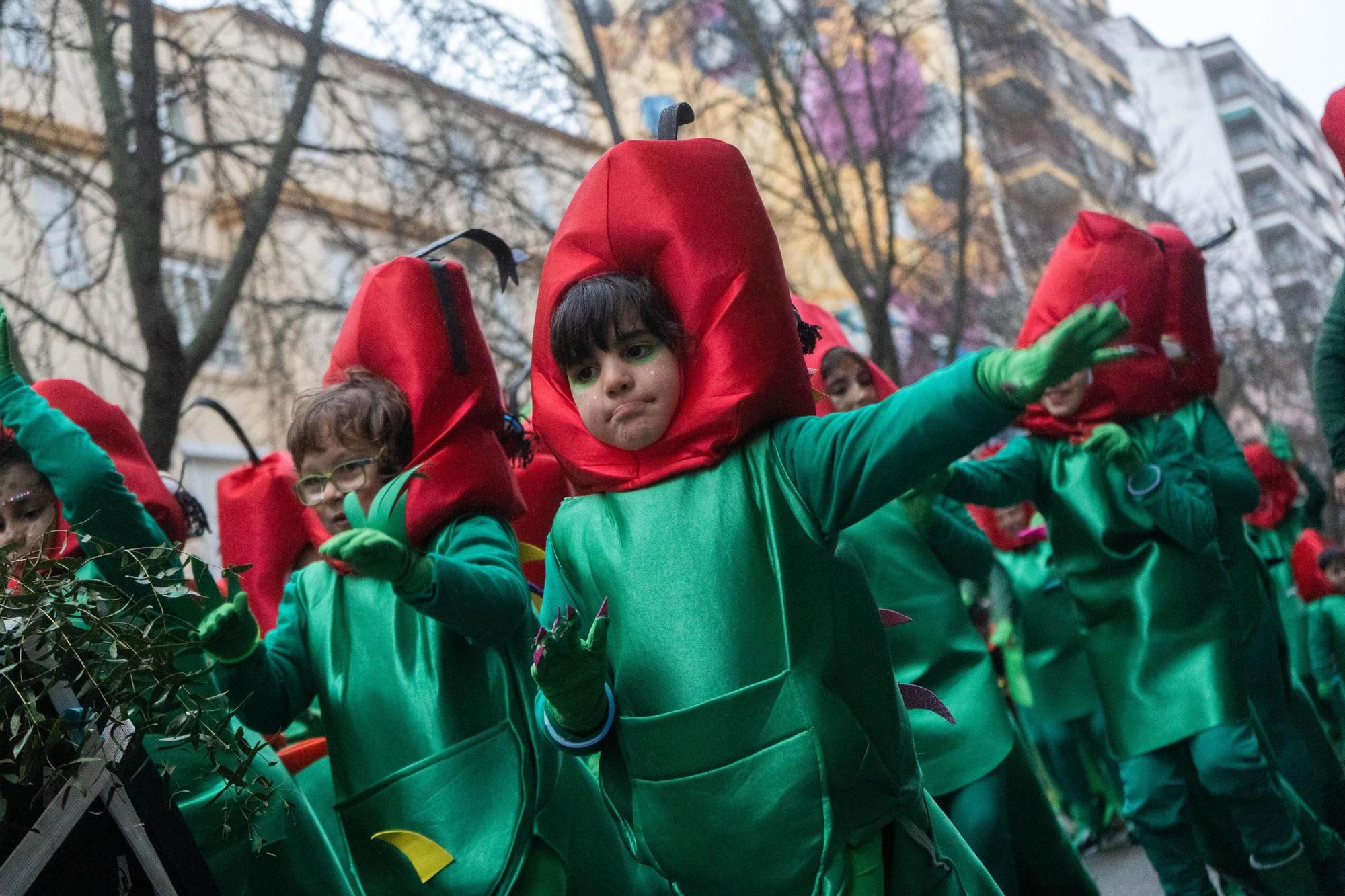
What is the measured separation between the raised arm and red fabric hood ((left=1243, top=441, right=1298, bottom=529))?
7928mm

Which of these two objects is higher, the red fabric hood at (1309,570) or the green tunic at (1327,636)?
the red fabric hood at (1309,570)

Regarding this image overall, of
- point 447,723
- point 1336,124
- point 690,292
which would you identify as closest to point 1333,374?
point 1336,124

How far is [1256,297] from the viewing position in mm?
25344

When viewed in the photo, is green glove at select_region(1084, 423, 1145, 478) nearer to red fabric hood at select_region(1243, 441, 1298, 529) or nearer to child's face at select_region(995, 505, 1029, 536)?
child's face at select_region(995, 505, 1029, 536)

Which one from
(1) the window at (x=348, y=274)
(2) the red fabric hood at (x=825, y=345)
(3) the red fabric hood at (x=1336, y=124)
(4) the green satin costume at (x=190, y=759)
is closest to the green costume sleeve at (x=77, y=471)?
(4) the green satin costume at (x=190, y=759)

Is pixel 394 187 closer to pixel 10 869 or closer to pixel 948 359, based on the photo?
pixel 948 359

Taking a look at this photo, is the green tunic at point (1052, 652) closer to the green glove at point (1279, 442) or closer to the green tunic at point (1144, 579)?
the green glove at point (1279, 442)

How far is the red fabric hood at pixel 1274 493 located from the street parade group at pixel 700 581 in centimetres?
486

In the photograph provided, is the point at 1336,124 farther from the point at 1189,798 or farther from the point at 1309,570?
the point at 1309,570

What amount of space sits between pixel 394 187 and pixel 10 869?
7.19 m

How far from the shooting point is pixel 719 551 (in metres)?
2.93

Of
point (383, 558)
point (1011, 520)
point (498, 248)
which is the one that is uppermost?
point (498, 248)

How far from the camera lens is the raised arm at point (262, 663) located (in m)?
3.55

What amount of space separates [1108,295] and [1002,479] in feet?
2.30
